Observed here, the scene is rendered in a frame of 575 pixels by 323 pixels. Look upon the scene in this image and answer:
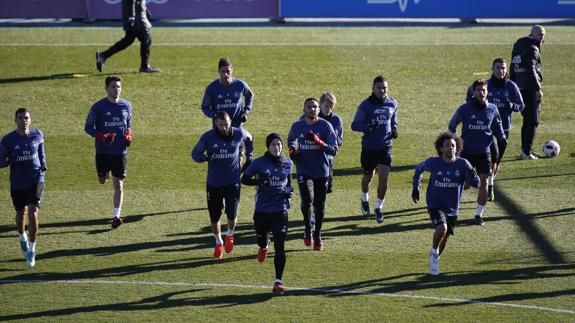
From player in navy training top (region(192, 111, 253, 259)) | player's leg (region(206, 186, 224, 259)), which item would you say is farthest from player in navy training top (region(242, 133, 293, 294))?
player's leg (region(206, 186, 224, 259))

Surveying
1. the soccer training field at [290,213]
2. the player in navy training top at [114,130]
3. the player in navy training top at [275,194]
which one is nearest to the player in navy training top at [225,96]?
the player in navy training top at [114,130]

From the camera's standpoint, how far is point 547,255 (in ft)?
47.2

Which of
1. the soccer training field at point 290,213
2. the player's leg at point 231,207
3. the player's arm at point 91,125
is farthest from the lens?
the player's arm at point 91,125

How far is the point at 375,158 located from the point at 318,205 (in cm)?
193

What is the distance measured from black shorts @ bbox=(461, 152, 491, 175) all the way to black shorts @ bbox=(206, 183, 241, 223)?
4.11 metres

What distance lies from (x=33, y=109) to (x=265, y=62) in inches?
269

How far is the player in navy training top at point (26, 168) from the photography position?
13.8m

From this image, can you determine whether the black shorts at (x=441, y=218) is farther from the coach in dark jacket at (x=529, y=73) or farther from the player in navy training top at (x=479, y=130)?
the coach in dark jacket at (x=529, y=73)

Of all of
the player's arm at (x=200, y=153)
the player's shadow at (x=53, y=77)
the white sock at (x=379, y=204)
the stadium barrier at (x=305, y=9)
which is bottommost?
the white sock at (x=379, y=204)

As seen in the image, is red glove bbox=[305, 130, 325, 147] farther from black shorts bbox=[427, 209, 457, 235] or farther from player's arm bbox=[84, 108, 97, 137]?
player's arm bbox=[84, 108, 97, 137]

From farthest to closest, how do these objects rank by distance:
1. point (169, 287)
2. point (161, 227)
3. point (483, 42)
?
point (483, 42)
point (161, 227)
point (169, 287)

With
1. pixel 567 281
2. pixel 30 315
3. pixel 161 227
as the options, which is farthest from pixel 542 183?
pixel 30 315

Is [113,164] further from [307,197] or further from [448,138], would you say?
[448,138]

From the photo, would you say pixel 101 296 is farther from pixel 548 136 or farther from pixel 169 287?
pixel 548 136
